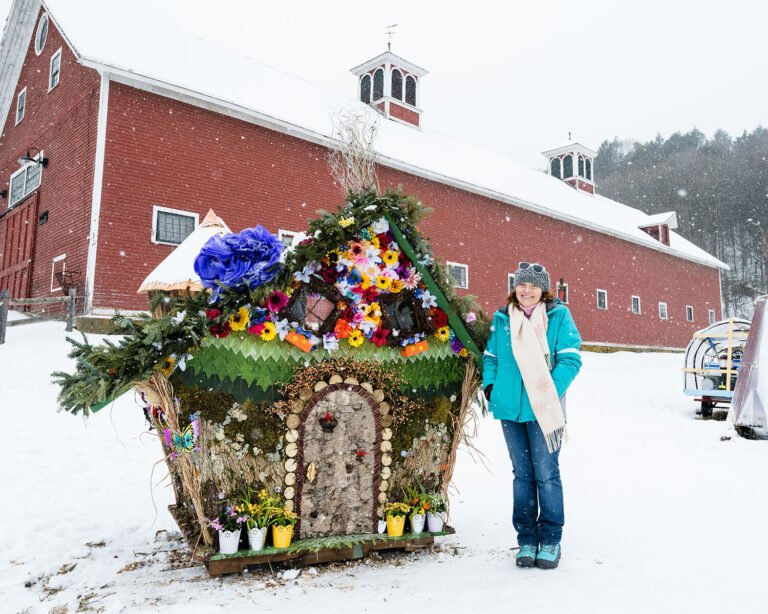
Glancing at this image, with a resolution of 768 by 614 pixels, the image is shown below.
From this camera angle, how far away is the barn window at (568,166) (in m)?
27.9

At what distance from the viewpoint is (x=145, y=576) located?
3.51 metres

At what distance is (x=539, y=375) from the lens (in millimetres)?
3479

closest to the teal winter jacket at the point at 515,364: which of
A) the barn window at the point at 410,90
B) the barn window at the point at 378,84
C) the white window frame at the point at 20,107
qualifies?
the white window frame at the point at 20,107

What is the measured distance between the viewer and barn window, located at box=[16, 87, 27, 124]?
1598cm

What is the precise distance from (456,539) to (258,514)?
59.2 inches

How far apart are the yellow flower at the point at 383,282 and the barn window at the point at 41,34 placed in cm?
1532

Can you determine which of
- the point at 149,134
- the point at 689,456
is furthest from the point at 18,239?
the point at 689,456

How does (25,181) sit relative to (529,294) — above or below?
above

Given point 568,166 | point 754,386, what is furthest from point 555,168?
point 754,386

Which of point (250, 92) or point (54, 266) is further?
point (250, 92)

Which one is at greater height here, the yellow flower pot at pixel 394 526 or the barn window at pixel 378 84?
the barn window at pixel 378 84

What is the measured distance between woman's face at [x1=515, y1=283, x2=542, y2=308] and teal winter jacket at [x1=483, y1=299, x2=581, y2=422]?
115 millimetres

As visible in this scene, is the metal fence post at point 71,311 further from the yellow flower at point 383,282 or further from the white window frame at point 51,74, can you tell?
the yellow flower at point 383,282

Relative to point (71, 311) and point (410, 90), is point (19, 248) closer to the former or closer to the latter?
point (71, 311)
